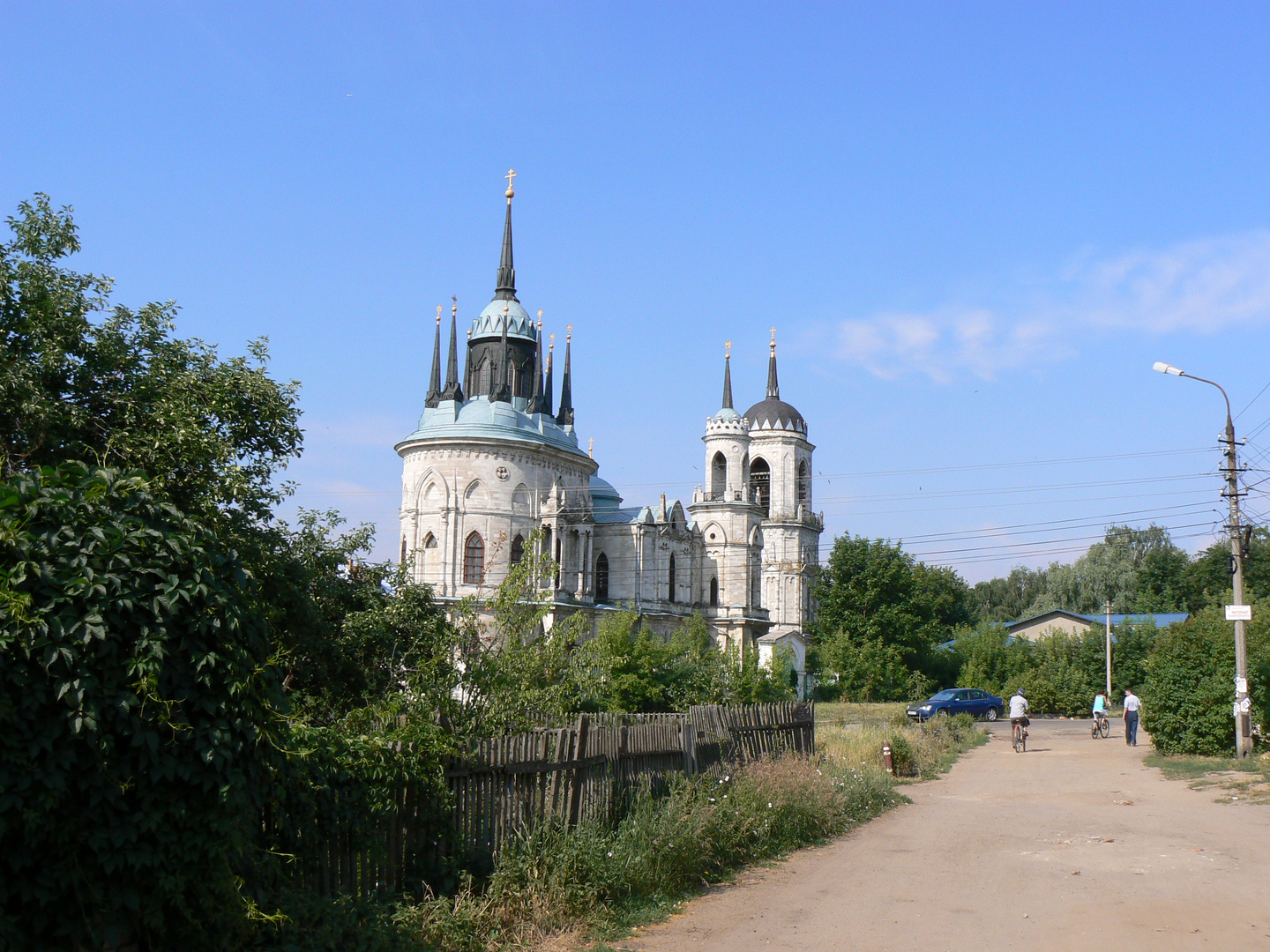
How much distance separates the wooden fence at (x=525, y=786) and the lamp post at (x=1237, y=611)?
13.9 metres

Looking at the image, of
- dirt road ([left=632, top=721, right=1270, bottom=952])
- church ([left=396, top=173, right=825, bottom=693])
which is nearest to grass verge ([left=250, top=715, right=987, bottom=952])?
dirt road ([left=632, top=721, right=1270, bottom=952])

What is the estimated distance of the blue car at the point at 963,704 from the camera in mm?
42781

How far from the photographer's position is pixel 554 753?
9836 mm

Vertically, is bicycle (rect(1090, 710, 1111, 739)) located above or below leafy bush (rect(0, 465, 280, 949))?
below

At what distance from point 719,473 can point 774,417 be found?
26.2ft

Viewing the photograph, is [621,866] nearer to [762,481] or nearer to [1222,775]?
[1222,775]

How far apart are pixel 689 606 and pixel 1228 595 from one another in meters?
26.3

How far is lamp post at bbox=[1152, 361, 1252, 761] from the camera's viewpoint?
2250 centimetres

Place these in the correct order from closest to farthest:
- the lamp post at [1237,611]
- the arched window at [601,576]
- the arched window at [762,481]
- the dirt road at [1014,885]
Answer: the dirt road at [1014,885] < the lamp post at [1237,611] < the arched window at [601,576] < the arched window at [762,481]

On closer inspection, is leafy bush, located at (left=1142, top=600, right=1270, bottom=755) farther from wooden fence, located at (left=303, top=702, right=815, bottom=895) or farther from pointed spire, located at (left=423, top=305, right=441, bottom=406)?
pointed spire, located at (left=423, top=305, right=441, bottom=406)

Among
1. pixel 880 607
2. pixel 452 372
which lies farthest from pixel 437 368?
pixel 880 607

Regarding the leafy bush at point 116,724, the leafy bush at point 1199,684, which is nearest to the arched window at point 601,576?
the leafy bush at point 1199,684

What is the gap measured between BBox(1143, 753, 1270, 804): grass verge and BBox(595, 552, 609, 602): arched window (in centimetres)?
3232

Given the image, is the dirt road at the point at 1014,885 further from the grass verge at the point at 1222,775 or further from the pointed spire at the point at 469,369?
the pointed spire at the point at 469,369
